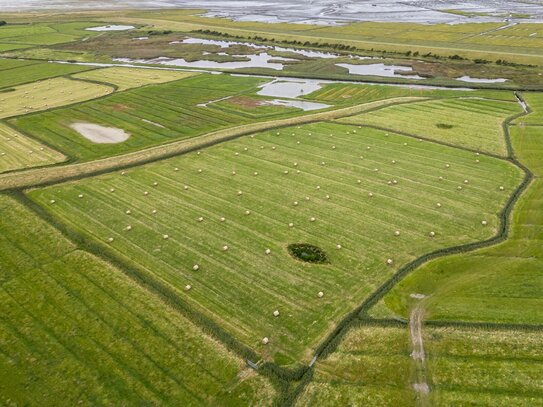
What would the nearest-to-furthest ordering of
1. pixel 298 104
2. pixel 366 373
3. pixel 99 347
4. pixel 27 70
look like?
pixel 366 373 < pixel 99 347 < pixel 298 104 < pixel 27 70

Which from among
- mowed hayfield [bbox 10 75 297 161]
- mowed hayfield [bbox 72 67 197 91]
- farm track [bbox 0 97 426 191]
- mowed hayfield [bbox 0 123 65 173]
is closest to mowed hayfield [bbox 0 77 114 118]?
mowed hayfield [bbox 72 67 197 91]

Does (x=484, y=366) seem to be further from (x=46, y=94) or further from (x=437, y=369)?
(x=46, y=94)

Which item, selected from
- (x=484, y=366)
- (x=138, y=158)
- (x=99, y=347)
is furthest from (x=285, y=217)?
(x=138, y=158)

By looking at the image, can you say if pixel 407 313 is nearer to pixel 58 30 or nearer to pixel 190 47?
pixel 190 47

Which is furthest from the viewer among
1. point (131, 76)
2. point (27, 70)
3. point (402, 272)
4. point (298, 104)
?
point (27, 70)

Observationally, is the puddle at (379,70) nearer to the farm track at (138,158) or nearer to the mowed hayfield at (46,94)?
the farm track at (138,158)

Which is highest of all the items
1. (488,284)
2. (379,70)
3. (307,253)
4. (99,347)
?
(379,70)
